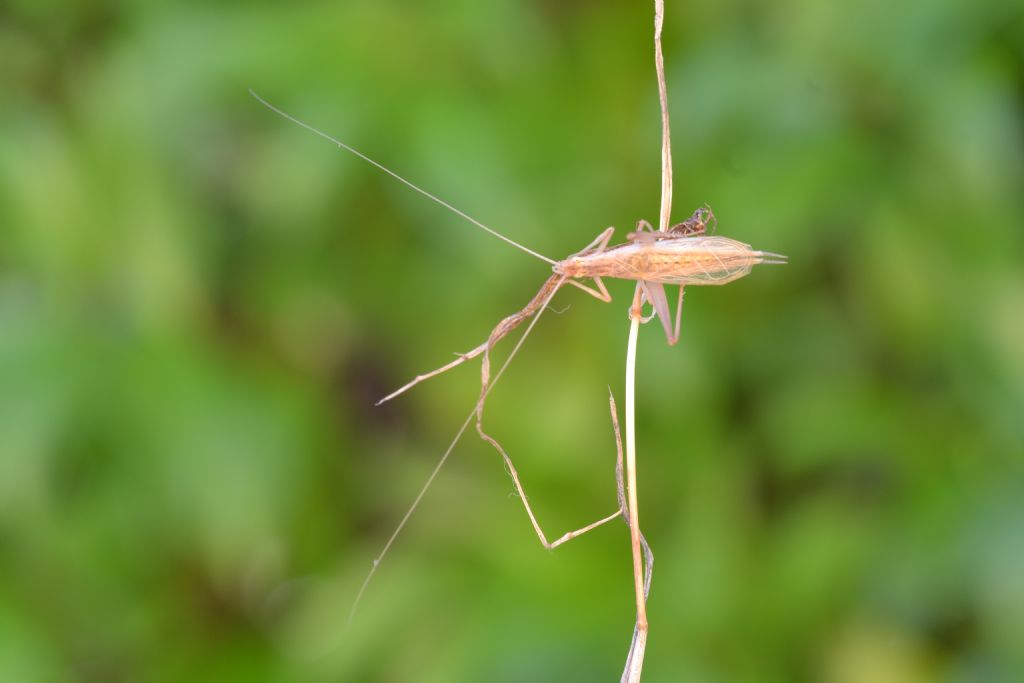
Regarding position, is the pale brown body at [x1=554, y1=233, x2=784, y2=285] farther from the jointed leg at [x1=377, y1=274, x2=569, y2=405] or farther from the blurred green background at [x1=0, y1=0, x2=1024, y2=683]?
the blurred green background at [x1=0, y1=0, x2=1024, y2=683]

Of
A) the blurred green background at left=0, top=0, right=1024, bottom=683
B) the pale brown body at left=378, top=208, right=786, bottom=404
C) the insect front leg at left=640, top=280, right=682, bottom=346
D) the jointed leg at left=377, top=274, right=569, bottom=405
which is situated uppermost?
the pale brown body at left=378, top=208, right=786, bottom=404

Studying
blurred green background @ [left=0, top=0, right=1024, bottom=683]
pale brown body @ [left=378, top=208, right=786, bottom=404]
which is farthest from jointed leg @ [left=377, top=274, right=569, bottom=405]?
blurred green background @ [left=0, top=0, right=1024, bottom=683]

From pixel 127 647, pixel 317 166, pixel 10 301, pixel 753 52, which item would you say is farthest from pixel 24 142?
pixel 753 52

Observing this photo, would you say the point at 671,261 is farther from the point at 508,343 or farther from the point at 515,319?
the point at 508,343

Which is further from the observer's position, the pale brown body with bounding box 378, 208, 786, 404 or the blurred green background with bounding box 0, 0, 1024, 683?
the blurred green background with bounding box 0, 0, 1024, 683

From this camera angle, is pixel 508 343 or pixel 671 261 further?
pixel 508 343

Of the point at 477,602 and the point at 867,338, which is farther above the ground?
the point at 867,338

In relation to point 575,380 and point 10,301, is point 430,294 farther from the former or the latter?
point 10,301

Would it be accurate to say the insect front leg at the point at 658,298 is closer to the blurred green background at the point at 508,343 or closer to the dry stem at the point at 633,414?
the dry stem at the point at 633,414

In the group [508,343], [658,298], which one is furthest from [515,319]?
[508,343]
